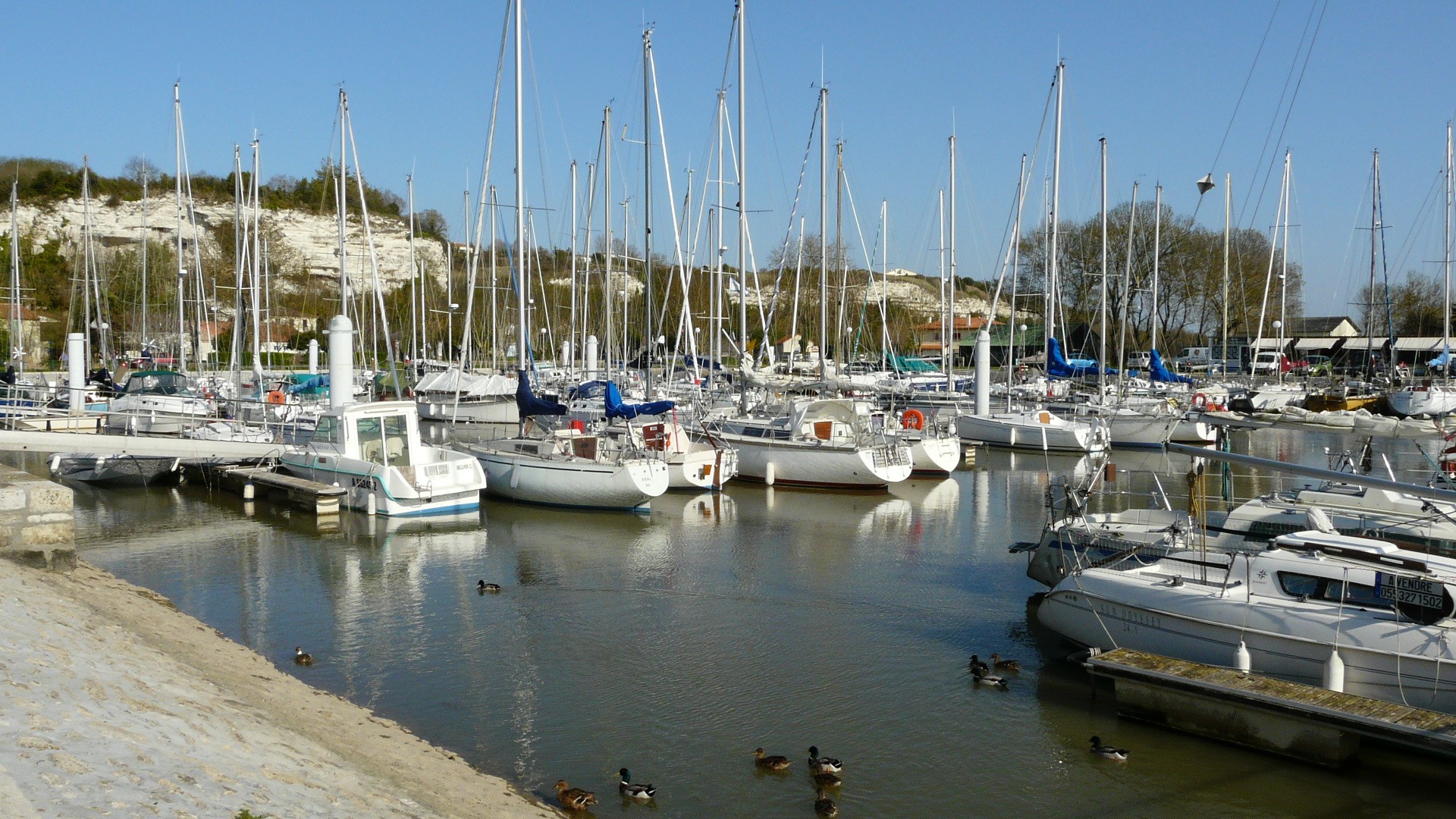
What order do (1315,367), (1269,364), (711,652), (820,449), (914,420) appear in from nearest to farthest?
(711,652) < (820,449) < (914,420) < (1269,364) < (1315,367)

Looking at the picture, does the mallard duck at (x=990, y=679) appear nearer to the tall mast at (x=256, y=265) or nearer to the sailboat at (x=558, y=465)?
the sailboat at (x=558, y=465)

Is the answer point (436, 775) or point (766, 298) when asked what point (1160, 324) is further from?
point (436, 775)

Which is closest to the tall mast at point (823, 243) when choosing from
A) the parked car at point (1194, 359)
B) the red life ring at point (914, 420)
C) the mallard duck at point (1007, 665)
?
the red life ring at point (914, 420)

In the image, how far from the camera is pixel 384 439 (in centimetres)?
2553

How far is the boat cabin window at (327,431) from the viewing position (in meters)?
26.4

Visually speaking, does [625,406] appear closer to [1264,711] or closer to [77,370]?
[1264,711]

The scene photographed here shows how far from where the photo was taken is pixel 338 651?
14.8 m

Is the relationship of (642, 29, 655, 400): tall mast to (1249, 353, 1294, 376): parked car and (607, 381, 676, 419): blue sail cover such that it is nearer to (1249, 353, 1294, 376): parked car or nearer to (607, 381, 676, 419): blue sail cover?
(607, 381, 676, 419): blue sail cover

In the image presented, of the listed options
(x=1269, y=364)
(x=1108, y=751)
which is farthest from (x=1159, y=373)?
(x=1108, y=751)

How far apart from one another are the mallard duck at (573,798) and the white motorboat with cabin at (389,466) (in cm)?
1540

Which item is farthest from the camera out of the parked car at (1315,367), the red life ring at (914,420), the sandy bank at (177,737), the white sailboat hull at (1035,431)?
the parked car at (1315,367)

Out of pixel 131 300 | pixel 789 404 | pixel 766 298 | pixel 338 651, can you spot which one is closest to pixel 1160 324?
pixel 766 298

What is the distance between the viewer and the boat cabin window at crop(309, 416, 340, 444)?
86.7ft

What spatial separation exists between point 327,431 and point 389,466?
267 centimetres
